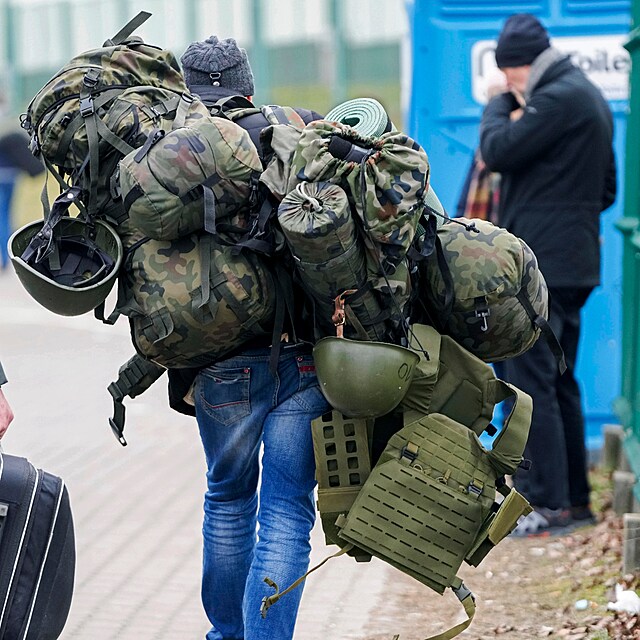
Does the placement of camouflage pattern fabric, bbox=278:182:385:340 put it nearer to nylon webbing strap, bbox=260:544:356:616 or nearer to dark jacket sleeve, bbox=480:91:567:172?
nylon webbing strap, bbox=260:544:356:616

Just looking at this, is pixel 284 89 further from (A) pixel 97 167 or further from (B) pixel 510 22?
(A) pixel 97 167

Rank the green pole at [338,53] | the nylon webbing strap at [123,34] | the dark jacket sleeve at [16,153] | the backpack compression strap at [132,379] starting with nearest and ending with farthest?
the nylon webbing strap at [123,34], the backpack compression strap at [132,379], the dark jacket sleeve at [16,153], the green pole at [338,53]

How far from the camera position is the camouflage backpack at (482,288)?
122 inches

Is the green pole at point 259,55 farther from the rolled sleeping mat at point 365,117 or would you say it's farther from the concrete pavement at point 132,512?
the rolled sleeping mat at point 365,117

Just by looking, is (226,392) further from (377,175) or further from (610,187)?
(610,187)

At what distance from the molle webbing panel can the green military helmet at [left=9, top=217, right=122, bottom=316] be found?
2.73 feet

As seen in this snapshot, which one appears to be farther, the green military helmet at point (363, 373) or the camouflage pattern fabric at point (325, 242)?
the green military helmet at point (363, 373)

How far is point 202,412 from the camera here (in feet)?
11.0

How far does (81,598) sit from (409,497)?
193cm

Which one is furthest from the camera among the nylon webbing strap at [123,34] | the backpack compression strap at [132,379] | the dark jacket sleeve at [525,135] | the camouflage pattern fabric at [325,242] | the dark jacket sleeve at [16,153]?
the dark jacket sleeve at [16,153]

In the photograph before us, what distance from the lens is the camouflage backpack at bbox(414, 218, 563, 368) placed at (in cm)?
310

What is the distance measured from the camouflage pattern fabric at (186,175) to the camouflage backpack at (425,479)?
0.62m

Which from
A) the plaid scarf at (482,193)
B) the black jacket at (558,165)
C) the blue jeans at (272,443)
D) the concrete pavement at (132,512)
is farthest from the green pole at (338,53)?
the blue jeans at (272,443)

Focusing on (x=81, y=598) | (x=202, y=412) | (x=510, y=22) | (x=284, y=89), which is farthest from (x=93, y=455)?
(x=284, y=89)
